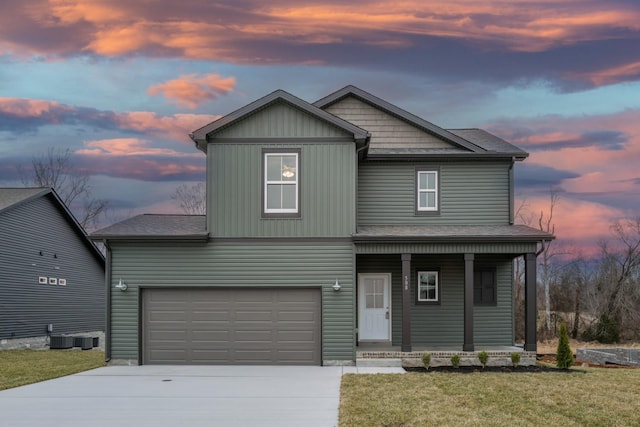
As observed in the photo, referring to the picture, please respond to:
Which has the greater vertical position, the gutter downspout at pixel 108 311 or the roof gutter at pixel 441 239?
the roof gutter at pixel 441 239

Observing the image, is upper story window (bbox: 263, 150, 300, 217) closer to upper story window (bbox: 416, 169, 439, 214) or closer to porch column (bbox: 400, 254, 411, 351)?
porch column (bbox: 400, 254, 411, 351)

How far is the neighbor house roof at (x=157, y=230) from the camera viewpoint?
1708cm

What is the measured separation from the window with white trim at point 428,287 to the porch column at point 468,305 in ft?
6.49

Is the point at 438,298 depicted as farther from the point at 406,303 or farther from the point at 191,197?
the point at 191,197

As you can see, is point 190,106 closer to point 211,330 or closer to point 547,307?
point 211,330

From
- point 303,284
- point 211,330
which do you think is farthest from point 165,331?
point 303,284

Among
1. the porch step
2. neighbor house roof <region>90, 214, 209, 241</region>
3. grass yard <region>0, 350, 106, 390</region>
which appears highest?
neighbor house roof <region>90, 214, 209, 241</region>

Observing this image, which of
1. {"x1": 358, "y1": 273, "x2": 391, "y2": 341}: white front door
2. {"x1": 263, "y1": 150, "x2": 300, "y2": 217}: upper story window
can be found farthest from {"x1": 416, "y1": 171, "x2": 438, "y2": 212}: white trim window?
{"x1": 263, "y1": 150, "x2": 300, "y2": 217}: upper story window

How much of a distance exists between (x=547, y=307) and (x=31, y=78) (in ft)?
83.5

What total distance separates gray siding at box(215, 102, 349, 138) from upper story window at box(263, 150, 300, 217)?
1.79ft

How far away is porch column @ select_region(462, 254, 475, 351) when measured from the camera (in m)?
17.0

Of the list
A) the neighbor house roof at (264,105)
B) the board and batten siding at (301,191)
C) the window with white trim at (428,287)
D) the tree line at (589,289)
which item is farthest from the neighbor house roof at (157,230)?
the tree line at (589,289)

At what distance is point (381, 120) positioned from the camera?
66.1 feet

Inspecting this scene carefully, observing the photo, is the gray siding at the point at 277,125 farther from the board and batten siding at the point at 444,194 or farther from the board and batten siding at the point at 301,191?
the board and batten siding at the point at 444,194
